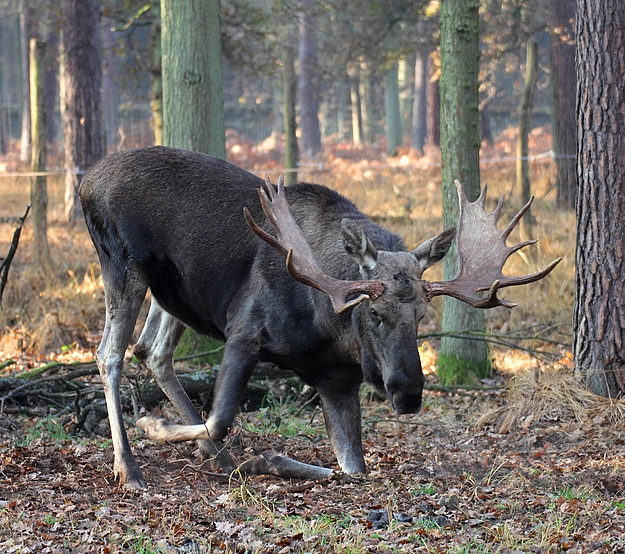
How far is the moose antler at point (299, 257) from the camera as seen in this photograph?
5.26 m

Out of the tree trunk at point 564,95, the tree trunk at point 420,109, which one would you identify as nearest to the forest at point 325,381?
the tree trunk at point 564,95

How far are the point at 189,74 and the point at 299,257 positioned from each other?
3622 millimetres

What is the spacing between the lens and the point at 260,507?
5055mm

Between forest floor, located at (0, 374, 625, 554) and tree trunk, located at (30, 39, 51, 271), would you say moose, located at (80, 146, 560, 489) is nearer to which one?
forest floor, located at (0, 374, 625, 554)

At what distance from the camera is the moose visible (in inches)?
212

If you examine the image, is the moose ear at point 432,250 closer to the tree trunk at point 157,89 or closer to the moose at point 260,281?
the moose at point 260,281

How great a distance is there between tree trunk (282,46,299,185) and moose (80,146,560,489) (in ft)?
20.5

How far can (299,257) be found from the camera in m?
5.52

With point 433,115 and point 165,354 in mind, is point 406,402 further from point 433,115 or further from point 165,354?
point 433,115

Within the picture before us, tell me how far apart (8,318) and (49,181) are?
10.2 m

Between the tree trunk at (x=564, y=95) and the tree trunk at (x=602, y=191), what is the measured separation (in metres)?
8.28

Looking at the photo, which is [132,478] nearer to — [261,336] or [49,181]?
[261,336]

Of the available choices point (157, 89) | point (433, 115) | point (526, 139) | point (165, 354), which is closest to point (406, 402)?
point (165, 354)

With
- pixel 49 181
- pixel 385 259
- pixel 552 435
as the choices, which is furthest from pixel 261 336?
pixel 49 181
